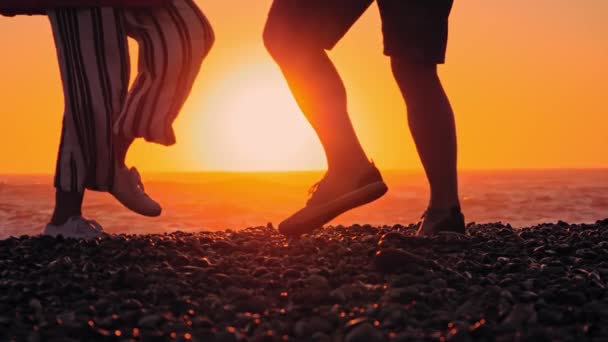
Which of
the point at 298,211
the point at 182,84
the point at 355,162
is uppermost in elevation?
the point at 182,84

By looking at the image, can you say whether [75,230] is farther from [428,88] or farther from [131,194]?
[428,88]

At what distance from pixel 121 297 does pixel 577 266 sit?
2.78 meters

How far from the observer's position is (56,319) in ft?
12.4

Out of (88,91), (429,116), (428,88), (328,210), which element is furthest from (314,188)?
(88,91)

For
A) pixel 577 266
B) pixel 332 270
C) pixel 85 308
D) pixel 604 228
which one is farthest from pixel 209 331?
pixel 604 228

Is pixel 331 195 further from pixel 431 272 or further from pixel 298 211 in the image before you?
pixel 431 272

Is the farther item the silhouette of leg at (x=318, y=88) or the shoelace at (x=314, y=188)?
the shoelace at (x=314, y=188)

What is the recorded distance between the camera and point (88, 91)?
6.14 meters

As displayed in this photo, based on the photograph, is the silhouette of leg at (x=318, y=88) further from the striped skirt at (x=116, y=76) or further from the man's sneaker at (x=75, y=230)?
the man's sneaker at (x=75, y=230)

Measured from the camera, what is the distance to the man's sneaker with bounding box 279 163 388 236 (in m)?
5.21

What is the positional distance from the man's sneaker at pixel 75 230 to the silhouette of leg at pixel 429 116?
106 inches

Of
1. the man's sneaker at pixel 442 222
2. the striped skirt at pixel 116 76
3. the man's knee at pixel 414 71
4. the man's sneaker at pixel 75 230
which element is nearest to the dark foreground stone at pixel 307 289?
the man's sneaker at pixel 442 222

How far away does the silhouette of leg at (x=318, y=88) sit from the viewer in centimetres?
532

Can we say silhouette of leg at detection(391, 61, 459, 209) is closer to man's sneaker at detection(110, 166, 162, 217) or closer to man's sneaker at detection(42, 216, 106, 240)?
man's sneaker at detection(110, 166, 162, 217)
